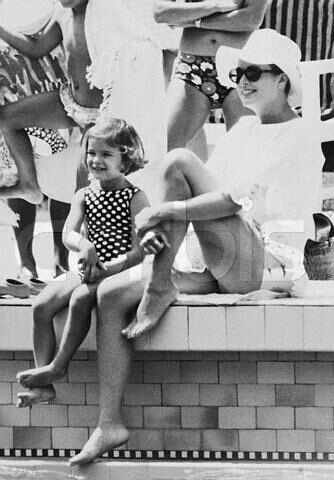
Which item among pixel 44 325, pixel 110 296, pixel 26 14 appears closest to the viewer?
pixel 110 296

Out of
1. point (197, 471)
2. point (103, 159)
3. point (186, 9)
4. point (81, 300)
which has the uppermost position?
point (186, 9)

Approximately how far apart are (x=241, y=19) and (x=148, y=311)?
119 centimetres

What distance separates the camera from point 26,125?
5.58 m

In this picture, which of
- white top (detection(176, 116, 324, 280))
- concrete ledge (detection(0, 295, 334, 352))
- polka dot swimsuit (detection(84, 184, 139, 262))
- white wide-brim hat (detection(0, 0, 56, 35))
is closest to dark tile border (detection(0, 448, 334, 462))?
concrete ledge (detection(0, 295, 334, 352))

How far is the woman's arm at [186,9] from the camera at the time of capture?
17.5 ft

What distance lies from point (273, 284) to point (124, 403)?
2.47 feet

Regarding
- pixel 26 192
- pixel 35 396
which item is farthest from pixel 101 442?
pixel 26 192

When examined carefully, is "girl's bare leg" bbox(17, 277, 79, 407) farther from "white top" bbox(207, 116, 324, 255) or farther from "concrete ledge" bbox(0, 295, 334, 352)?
"white top" bbox(207, 116, 324, 255)

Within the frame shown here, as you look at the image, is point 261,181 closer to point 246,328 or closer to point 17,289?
point 246,328

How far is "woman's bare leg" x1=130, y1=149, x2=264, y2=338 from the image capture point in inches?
205

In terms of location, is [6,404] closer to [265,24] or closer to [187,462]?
[187,462]

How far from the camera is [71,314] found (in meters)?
5.22

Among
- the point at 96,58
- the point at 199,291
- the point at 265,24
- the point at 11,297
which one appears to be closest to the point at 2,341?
the point at 11,297

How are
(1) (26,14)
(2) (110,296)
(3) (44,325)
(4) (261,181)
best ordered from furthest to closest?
(1) (26,14)
(4) (261,181)
(3) (44,325)
(2) (110,296)
